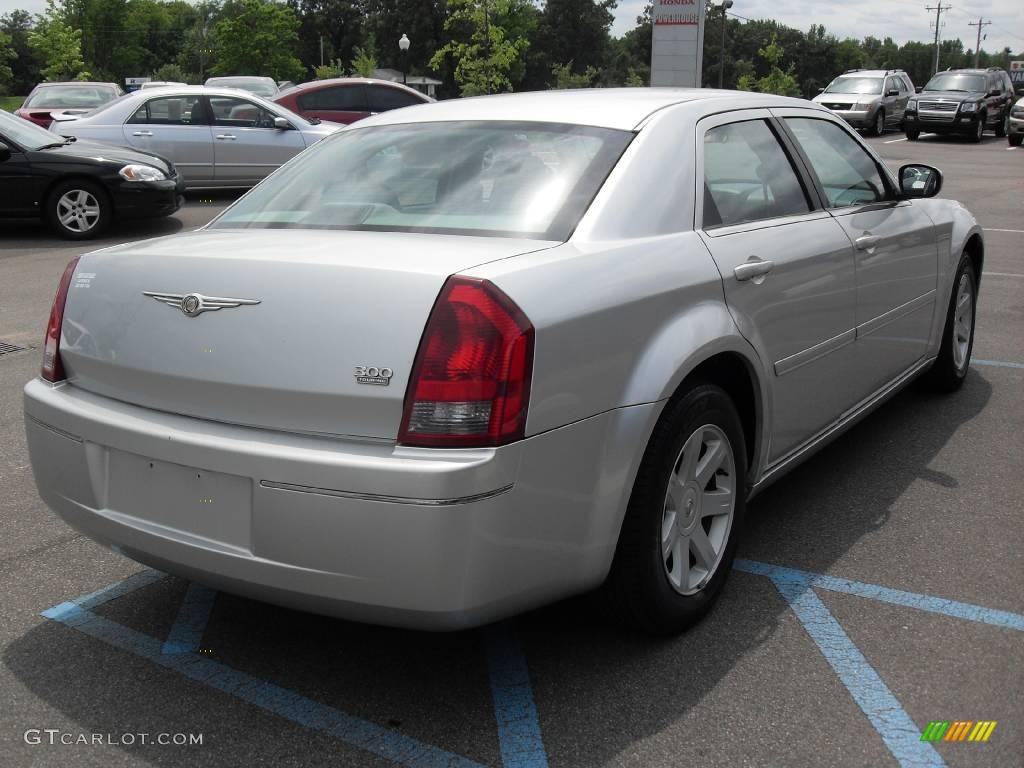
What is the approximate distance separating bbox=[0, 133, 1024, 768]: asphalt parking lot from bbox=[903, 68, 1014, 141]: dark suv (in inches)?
1071

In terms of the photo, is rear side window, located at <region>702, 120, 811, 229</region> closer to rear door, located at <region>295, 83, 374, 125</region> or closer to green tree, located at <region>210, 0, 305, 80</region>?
rear door, located at <region>295, 83, 374, 125</region>

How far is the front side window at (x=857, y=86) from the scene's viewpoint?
3041 centimetres

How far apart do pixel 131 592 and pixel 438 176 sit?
163 cm

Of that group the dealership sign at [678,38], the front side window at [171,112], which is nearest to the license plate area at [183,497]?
the front side window at [171,112]

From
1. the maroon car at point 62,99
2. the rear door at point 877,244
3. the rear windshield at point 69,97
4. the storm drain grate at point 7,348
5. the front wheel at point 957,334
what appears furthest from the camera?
the rear windshield at point 69,97

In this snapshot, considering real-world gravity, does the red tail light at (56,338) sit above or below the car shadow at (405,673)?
above

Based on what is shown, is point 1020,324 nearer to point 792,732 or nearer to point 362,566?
point 792,732

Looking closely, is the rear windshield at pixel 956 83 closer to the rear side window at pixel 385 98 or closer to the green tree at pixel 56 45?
the rear side window at pixel 385 98

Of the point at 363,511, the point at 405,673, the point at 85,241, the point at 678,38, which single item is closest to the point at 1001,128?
the point at 678,38

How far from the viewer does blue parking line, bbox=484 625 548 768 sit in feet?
Result: 8.43

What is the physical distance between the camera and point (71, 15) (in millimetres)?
94438

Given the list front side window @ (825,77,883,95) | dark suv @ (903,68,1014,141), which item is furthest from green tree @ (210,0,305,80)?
dark suv @ (903,68,1014,141)

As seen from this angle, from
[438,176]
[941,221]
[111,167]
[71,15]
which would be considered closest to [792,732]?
[438,176]

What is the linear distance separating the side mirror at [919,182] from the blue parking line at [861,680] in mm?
2186
